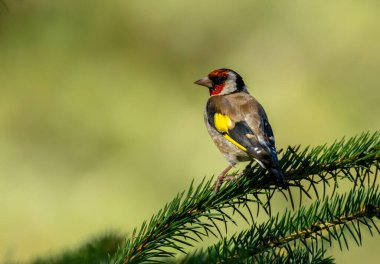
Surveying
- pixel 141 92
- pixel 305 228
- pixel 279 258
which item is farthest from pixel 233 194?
pixel 141 92

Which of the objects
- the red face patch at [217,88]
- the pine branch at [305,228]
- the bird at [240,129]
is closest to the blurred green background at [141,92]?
the red face patch at [217,88]

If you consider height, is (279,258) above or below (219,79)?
below

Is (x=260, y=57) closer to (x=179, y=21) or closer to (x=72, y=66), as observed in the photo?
(x=179, y=21)

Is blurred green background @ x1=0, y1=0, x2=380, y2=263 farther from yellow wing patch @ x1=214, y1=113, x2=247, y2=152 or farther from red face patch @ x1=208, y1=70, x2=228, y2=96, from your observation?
yellow wing patch @ x1=214, y1=113, x2=247, y2=152

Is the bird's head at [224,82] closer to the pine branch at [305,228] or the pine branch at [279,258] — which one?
the pine branch at [305,228]

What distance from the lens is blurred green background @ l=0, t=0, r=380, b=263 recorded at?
841 centimetres

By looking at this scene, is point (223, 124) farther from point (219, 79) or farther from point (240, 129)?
point (219, 79)

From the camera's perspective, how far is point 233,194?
233cm

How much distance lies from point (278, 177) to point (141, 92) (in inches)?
306

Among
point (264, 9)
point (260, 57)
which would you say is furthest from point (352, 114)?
point (264, 9)

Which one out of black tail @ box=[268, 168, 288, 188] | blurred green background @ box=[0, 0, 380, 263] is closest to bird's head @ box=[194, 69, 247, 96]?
black tail @ box=[268, 168, 288, 188]

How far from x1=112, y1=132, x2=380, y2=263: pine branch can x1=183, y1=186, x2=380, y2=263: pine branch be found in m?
0.05

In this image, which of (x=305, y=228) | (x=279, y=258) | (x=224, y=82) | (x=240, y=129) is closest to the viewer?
(x=279, y=258)

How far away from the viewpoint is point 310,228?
6.98 feet
